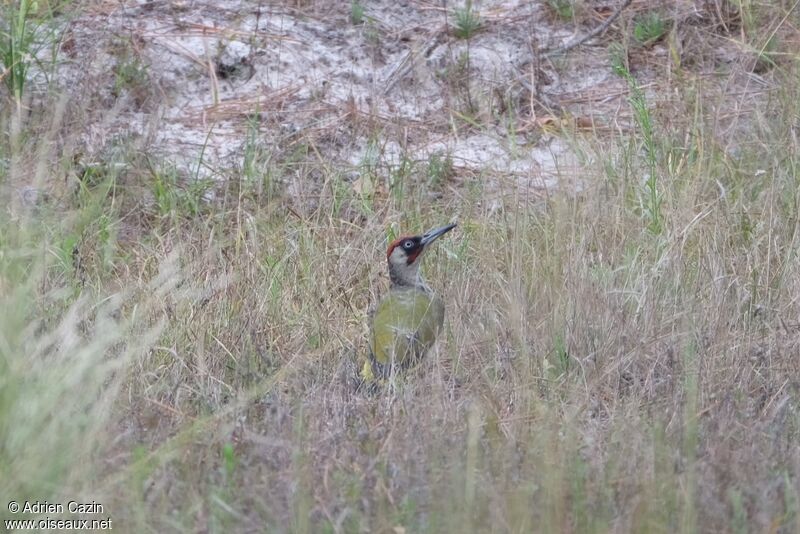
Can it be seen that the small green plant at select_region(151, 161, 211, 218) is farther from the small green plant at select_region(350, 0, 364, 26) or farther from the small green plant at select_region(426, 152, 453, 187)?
the small green plant at select_region(350, 0, 364, 26)

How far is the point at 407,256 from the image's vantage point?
18.2ft

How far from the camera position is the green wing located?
16.6ft

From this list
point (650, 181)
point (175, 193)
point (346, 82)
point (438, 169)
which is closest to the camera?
point (650, 181)

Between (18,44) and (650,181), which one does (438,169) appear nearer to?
(650,181)

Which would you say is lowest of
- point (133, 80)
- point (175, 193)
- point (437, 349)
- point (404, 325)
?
point (175, 193)

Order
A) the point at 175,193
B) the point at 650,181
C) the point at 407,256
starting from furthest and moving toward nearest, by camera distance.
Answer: the point at 175,193 < the point at 650,181 < the point at 407,256

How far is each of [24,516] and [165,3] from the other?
546cm

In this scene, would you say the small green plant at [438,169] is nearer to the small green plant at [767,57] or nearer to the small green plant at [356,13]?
the small green plant at [356,13]

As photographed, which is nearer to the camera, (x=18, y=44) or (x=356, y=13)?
(x=18, y=44)

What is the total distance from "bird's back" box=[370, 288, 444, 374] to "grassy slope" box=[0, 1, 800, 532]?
119mm

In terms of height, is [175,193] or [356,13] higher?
[356,13]

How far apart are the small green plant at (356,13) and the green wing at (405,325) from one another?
332cm

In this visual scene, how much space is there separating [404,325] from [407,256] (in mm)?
510

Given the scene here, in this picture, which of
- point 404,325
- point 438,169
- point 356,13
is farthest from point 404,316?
point 356,13
